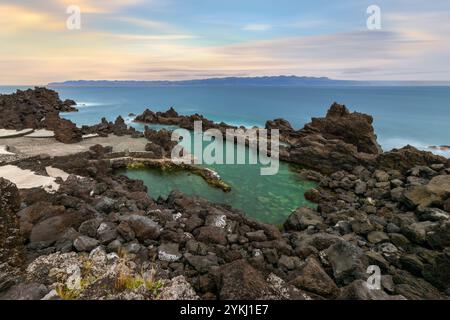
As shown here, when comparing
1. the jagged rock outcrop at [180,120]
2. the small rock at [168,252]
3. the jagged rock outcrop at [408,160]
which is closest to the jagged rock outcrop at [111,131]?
the jagged rock outcrop at [180,120]

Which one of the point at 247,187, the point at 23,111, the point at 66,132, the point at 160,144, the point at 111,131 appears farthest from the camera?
the point at 23,111

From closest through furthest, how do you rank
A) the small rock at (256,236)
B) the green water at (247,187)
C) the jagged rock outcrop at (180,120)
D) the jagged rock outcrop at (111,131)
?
the small rock at (256,236) < the green water at (247,187) < the jagged rock outcrop at (111,131) < the jagged rock outcrop at (180,120)

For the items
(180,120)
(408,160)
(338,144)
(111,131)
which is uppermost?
(180,120)

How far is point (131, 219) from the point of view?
13.3 m

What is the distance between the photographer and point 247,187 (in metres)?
29.9

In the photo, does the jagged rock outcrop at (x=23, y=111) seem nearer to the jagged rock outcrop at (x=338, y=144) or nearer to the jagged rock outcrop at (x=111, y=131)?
the jagged rock outcrop at (x=111, y=131)

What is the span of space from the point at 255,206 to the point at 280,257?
1286cm

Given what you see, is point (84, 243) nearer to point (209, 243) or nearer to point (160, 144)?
point (209, 243)

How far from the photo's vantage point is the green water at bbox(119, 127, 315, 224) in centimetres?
2500

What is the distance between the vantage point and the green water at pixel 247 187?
2500cm

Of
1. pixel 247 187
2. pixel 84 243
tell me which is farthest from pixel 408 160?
pixel 84 243

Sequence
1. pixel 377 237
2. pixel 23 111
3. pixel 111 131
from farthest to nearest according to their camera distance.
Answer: pixel 23 111 < pixel 111 131 < pixel 377 237
